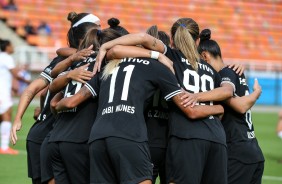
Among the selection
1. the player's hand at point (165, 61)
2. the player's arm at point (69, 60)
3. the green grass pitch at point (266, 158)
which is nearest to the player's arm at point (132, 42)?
the player's hand at point (165, 61)

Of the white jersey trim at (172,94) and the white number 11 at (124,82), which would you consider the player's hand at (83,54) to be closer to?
the white number 11 at (124,82)

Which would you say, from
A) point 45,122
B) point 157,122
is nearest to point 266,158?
point 45,122

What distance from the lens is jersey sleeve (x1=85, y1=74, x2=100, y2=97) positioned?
5.36 metres

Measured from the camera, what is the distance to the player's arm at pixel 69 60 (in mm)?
5695

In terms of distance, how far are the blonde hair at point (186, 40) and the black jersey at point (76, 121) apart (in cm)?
72

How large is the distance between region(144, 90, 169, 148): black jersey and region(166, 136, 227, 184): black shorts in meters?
0.20

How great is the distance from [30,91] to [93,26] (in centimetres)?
83

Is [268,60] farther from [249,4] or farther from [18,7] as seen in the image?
[18,7]

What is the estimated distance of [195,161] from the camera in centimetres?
528

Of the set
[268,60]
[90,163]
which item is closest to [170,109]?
[90,163]

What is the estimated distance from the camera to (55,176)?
561 centimetres

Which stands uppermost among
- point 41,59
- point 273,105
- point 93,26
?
point 93,26

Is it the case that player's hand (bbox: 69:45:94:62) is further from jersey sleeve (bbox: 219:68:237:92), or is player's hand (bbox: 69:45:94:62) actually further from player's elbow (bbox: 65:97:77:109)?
jersey sleeve (bbox: 219:68:237:92)

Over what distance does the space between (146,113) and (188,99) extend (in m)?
0.47
